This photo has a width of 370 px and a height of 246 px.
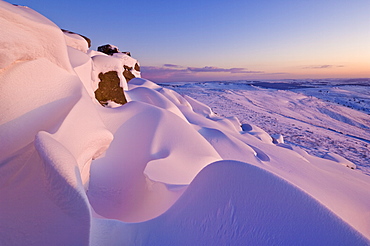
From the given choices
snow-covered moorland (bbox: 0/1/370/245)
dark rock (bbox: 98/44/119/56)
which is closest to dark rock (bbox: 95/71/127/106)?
snow-covered moorland (bbox: 0/1/370/245)

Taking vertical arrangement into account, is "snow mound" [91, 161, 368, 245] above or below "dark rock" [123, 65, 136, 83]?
below

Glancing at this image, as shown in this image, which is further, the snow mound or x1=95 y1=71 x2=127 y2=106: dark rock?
x1=95 y1=71 x2=127 y2=106: dark rock

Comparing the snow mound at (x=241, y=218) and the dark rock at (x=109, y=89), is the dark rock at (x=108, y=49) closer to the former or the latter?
the dark rock at (x=109, y=89)

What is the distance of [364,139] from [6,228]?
37.6ft

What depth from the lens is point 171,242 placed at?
1.34 meters

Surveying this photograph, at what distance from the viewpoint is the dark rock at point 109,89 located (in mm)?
5016

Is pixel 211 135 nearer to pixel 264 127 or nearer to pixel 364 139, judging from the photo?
pixel 264 127

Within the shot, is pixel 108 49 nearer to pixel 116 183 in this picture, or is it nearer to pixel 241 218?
pixel 116 183

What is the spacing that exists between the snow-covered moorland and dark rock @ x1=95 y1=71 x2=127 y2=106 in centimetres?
213

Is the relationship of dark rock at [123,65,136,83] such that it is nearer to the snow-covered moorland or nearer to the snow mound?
the snow-covered moorland

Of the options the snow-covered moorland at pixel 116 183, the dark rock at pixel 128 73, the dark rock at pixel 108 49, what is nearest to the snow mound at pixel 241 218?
the snow-covered moorland at pixel 116 183

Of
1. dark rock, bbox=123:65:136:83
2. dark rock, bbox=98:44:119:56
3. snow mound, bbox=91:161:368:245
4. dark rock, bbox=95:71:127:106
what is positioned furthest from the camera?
dark rock, bbox=98:44:119:56

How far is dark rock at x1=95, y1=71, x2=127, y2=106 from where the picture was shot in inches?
197

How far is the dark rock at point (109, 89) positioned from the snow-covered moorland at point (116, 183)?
83.9 inches
